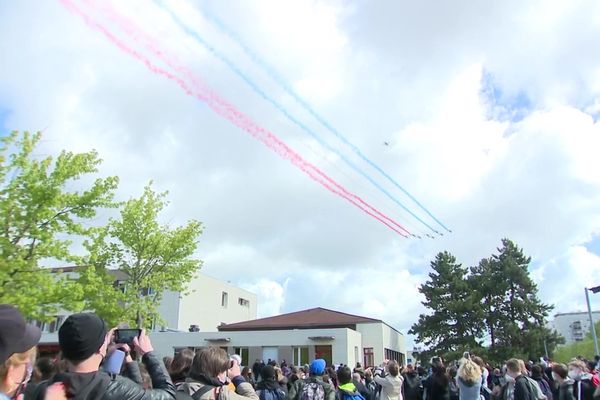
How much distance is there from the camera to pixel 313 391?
7.09m

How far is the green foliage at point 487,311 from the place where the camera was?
4319cm

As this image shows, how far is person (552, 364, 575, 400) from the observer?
27.2ft

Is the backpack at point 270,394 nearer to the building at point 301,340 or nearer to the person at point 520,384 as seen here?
the person at point 520,384

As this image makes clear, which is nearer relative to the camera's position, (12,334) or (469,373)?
(12,334)

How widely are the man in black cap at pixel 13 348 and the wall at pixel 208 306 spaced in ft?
128

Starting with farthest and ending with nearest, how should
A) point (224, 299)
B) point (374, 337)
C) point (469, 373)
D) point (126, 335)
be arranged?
point (224, 299) < point (374, 337) < point (469, 373) < point (126, 335)

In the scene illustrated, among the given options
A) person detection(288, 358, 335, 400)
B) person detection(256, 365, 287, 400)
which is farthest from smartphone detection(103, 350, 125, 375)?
person detection(256, 365, 287, 400)

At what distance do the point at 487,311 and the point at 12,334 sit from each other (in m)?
48.0

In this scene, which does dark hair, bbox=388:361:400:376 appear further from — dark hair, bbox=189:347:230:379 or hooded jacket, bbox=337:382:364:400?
dark hair, bbox=189:347:230:379

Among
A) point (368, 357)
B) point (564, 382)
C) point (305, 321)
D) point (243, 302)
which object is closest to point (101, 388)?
point (564, 382)

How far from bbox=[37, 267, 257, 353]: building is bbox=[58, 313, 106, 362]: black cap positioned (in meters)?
34.8

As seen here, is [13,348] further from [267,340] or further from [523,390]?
[267,340]

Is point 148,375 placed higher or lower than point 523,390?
higher

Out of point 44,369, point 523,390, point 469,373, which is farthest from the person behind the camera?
point 469,373
